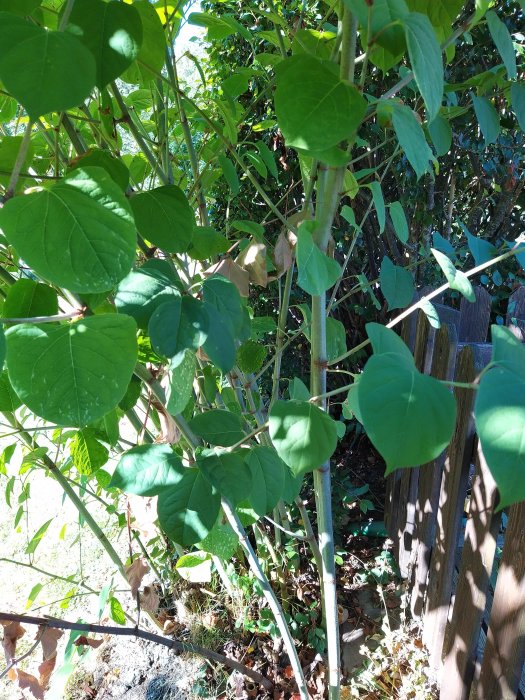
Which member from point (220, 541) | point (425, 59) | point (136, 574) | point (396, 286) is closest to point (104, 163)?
point (425, 59)

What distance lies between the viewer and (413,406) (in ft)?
1.47

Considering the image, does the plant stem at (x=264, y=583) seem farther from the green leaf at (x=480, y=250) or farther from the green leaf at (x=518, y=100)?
the green leaf at (x=518, y=100)

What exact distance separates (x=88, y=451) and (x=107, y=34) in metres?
0.75

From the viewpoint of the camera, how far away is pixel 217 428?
3.02 ft

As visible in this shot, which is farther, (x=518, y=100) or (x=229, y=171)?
(x=229, y=171)

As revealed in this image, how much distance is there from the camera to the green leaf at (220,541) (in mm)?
1127

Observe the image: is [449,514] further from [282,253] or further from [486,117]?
[486,117]

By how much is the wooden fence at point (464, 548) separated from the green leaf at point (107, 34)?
1.12 metres

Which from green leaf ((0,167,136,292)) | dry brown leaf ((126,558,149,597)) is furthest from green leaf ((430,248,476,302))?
dry brown leaf ((126,558,149,597))

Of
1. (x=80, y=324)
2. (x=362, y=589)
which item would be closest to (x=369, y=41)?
(x=80, y=324)

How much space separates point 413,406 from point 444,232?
281 centimetres

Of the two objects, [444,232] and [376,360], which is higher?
[444,232]

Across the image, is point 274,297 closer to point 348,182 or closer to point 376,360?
point 348,182

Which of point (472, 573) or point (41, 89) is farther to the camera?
point (472, 573)
